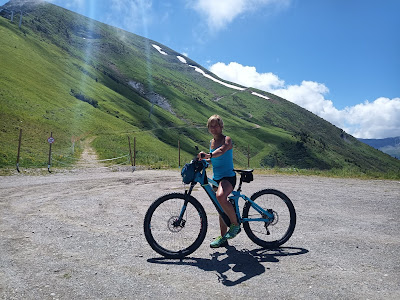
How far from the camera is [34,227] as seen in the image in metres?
7.02

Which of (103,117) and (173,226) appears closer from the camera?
(173,226)

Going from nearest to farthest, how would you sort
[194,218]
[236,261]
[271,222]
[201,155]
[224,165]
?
[236,261], [201,155], [194,218], [224,165], [271,222]

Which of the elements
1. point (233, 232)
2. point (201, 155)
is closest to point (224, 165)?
point (201, 155)

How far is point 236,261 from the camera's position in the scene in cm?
523

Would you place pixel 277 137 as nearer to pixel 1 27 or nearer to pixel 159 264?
pixel 1 27

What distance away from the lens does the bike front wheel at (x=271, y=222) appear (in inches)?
237

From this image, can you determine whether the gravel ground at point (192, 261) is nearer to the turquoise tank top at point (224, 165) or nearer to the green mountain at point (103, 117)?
the turquoise tank top at point (224, 165)

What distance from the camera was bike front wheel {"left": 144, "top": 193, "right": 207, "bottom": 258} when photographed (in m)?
5.44

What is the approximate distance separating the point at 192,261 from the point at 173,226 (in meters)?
0.75

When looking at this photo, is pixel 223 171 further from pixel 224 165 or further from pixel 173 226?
pixel 173 226

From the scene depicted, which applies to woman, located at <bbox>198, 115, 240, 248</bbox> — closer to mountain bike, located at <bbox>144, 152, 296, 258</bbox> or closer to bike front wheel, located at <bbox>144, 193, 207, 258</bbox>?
mountain bike, located at <bbox>144, 152, 296, 258</bbox>

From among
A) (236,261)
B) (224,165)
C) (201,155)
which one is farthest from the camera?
(224,165)

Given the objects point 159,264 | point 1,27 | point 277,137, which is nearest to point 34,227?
point 159,264

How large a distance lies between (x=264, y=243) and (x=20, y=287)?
14.2ft
